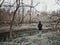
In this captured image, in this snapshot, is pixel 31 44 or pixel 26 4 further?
pixel 26 4

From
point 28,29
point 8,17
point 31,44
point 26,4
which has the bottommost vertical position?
point 31,44

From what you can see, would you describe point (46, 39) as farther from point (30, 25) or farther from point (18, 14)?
point (18, 14)

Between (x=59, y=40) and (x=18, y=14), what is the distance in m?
1.44

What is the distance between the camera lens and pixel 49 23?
427 centimetres

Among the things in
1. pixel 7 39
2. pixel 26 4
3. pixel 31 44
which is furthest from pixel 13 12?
pixel 31 44

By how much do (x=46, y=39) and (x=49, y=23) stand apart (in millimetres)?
480

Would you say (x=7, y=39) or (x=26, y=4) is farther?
(x=26, y=4)

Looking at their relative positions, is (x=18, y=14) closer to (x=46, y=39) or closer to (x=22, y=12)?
(x=22, y=12)

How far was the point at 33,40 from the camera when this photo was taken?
412cm

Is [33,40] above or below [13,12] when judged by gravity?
below

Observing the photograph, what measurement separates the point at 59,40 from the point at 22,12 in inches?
54.2

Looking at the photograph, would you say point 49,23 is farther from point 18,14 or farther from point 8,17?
point 8,17

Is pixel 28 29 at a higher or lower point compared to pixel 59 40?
higher

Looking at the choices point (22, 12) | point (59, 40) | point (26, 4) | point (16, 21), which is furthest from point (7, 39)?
point (59, 40)
